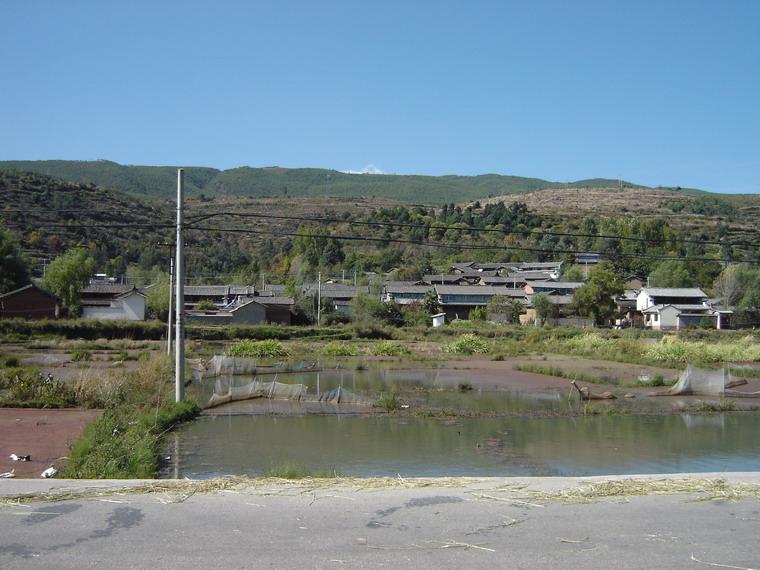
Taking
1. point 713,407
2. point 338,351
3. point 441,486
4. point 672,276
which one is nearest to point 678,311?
point 672,276

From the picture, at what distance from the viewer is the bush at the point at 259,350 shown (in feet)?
157

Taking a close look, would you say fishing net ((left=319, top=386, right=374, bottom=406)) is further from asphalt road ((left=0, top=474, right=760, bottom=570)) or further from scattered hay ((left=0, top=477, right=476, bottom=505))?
asphalt road ((left=0, top=474, right=760, bottom=570))

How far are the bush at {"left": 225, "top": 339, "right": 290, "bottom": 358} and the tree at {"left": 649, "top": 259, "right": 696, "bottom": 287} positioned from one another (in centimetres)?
6747

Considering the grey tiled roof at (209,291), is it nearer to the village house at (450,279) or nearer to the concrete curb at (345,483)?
the village house at (450,279)

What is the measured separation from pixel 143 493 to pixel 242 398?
17.8 meters

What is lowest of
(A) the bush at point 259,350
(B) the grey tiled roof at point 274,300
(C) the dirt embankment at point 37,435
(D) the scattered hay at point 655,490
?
(A) the bush at point 259,350

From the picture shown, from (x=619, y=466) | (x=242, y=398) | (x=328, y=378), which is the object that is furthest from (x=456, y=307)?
(x=619, y=466)

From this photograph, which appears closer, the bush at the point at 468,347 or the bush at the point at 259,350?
the bush at the point at 259,350

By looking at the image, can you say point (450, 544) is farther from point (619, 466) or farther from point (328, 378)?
point (328, 378)

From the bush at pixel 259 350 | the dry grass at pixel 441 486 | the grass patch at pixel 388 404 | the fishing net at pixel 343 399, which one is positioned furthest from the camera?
the bush at pixel 259 350

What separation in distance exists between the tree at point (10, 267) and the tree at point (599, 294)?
55.0 m

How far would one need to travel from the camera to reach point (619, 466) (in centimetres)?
1550

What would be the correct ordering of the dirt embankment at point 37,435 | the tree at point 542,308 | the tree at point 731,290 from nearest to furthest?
the dirt embankment at point 37,435
the tree at point 542,308
the tree at point 731,290

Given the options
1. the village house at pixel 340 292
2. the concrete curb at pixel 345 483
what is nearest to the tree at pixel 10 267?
the village house at pixel 340 292
